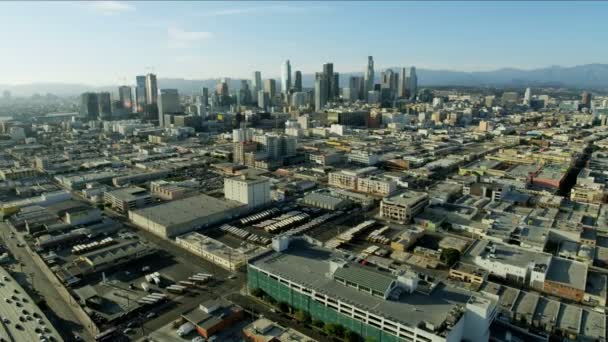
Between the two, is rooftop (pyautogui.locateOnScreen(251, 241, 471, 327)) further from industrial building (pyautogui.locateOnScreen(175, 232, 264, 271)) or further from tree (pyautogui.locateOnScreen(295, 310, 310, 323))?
industrial building (pyautogui.locateOnScreen(175, 232, 264, 271))

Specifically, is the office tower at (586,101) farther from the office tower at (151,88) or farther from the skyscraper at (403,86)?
the office tower at (151,88)

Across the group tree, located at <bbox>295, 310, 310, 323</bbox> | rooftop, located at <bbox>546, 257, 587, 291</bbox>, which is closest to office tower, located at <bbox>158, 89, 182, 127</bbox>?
tree, located at <bbox>295, 310, 310, 323</bbox>

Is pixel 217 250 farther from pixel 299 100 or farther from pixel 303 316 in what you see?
pixel 299 100

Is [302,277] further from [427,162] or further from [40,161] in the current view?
[40,161]

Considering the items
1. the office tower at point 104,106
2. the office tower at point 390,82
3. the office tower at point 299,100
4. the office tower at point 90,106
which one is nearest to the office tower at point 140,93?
the office tower at point 104,106

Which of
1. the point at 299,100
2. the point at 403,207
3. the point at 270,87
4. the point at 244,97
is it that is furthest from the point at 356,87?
the point at 403,207

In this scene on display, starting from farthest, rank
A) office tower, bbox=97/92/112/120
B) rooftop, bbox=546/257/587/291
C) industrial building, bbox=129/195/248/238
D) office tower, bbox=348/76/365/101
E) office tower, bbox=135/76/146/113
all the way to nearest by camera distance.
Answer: office tower, bbox=348/76/365/101 < office tower, bbox=135/76/146/113 < office tower, bbox=97/92/112/120 < industrial building, bbox=129/195/248/238 < rooftop, bbox=546/257/587/291
